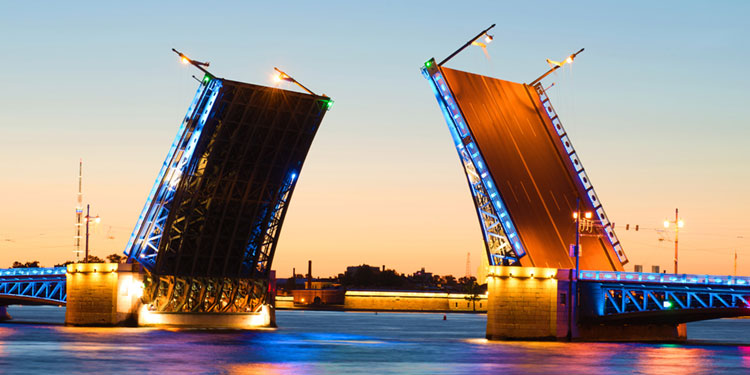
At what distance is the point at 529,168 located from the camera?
64.2 metres

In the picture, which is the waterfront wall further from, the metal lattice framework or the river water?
the river water

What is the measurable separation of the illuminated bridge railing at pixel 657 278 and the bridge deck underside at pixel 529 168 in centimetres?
217

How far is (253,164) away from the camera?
2496 inches

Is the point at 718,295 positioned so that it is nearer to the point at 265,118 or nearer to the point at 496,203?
the point at 496,203

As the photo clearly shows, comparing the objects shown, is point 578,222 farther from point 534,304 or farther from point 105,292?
point 105,292

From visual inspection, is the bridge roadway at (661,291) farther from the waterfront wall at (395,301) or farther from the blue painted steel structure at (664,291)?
the waterfront wall at (395,301)

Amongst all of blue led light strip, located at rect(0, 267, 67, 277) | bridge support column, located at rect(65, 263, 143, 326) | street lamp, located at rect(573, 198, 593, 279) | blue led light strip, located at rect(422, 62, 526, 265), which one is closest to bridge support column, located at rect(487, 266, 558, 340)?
blue led light strip, located at rect(422, 62, 526, 265)

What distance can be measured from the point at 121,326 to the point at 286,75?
18.6 metres

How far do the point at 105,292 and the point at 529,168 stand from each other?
2620 centimetres

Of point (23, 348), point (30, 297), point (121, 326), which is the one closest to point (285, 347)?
point (23, 348)

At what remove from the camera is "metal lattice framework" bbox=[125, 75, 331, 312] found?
2357 inches

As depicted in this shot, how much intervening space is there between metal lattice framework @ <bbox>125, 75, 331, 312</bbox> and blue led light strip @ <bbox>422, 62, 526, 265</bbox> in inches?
256

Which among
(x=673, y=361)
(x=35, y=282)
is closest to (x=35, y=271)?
(x=35, y=282)

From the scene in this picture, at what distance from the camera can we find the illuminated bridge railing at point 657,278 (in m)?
61.7
